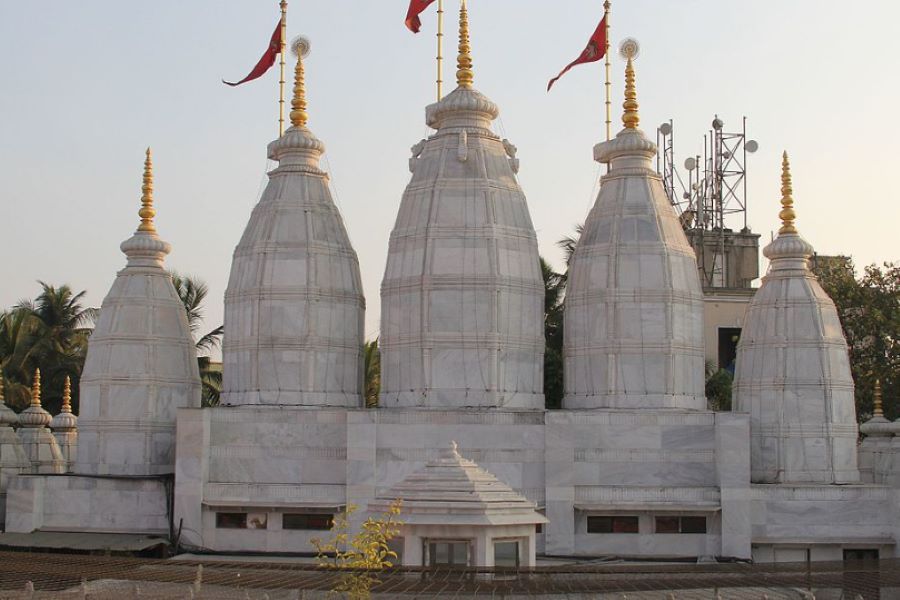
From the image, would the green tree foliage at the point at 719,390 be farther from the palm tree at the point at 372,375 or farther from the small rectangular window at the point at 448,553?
the small rectangular window at the point at 448,553

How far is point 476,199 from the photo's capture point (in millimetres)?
35438

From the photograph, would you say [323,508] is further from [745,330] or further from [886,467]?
[886,467]

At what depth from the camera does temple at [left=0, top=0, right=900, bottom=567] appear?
33562 mm

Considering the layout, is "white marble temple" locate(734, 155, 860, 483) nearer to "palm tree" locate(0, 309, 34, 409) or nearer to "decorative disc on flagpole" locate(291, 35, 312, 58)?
"decorative disc on flagpole" locate(291, 35, 312, 58)

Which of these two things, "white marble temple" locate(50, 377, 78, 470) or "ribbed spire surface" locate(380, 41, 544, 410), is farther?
"white marble temple" locate(50, 377, 78, 470)

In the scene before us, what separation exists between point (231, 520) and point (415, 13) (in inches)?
591

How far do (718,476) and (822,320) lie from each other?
5.63 meters

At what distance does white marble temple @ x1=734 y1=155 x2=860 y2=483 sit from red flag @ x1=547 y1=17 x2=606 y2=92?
8.24m

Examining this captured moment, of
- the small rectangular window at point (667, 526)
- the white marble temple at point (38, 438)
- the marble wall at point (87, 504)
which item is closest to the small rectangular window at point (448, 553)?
the small rectangular window at point (667, 526)

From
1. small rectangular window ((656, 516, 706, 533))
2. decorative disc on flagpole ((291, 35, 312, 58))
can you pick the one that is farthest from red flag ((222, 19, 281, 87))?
small rectangular window ((656, 516, 706, 533))

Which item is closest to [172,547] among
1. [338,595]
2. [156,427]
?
[156,427]

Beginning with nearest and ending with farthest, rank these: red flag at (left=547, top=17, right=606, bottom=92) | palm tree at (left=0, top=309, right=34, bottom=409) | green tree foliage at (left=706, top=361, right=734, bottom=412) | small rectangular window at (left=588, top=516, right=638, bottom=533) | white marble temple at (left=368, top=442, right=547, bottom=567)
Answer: white marble temple at (left=368, top=442, right=547, bottom=567)
small rectangular window at (left=588, top=516, right=638, bottom=533)
red flag at (left=547, top=17, right=606, bottom=92)
green tree foliage at (left=706, top=361, right=734, bottom=412)
palm tree at (left=0, top=309, right=34, bottom=409)

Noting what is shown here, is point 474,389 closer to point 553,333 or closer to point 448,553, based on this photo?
point 448,553

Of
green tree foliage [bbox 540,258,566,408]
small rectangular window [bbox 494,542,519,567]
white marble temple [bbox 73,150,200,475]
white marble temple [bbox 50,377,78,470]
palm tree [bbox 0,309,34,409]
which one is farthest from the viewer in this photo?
palm tree [bbox 0,309,34,409]
